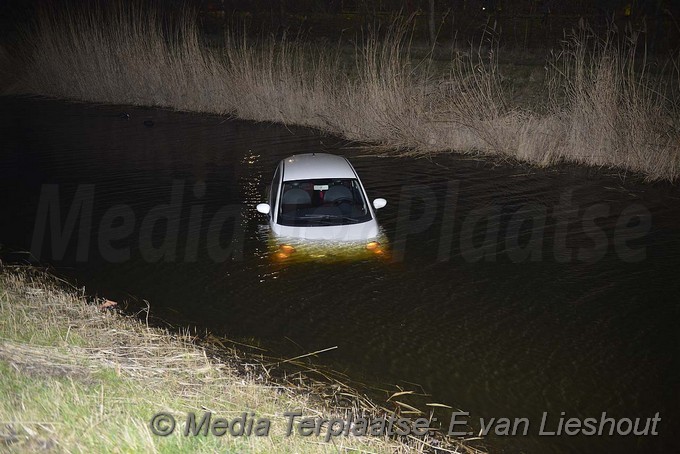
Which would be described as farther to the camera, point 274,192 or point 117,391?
point 274,192

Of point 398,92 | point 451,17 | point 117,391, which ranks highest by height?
point 451,17

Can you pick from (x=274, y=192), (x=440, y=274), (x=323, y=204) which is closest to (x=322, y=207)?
Answer: (x=323, y=204)

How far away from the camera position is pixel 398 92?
18.2 metres

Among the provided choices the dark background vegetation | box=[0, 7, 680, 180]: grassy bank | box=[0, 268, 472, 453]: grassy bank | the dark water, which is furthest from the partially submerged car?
the dark background vegetation

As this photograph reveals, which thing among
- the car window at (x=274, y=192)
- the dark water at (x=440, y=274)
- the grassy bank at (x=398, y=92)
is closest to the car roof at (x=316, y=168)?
the car window at (x=274, y=192)

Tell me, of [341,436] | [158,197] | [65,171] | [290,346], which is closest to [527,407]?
[341,436]

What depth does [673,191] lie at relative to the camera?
14.1m

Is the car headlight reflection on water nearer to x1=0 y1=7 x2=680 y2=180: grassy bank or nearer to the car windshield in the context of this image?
the car windshield

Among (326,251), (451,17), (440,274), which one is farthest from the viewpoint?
(451,17)

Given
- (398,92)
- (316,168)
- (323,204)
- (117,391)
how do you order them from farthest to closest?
1. (398,92)
2. (316,168)
3. (323,204)
4. (117,391)

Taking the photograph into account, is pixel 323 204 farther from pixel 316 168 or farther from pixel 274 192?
pixel 274 192

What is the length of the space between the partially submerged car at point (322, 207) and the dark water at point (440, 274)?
17.8 inches

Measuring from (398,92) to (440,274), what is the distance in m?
9.22

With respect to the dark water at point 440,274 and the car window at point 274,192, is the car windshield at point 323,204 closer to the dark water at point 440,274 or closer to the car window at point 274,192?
the car window at point 274,192
